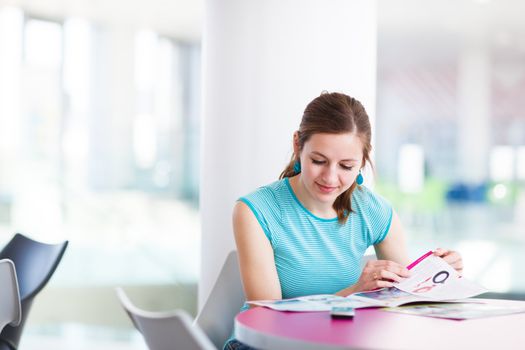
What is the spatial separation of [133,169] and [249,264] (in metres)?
3.83

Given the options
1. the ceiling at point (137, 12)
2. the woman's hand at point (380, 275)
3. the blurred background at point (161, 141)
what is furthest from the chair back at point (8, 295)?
the ceiling at point (137, 12)

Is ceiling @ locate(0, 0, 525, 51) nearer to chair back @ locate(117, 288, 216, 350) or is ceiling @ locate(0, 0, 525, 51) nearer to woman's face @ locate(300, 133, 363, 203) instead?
woman's face @ locate(300, 133, 363, 203)

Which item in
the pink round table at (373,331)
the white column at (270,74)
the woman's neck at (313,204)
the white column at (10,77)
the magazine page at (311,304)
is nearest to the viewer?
the pink round table at (373,331)

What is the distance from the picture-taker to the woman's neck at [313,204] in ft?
8.66

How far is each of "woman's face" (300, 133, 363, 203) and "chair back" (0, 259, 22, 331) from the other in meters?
0.96

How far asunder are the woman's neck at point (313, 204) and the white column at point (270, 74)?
0.74m

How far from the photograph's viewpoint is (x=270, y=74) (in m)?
3.45

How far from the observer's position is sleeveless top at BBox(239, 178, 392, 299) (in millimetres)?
2572

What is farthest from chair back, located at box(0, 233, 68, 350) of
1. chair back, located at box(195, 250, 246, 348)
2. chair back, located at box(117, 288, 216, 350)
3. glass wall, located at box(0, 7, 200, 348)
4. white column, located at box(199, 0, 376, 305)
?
glass wall, located at box(0, 7, 200, 348)

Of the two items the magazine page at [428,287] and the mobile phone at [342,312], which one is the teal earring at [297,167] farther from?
the mobile phone at [342,312]

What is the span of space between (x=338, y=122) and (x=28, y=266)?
1350 millimetres

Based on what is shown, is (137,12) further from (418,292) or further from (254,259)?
(418,292)

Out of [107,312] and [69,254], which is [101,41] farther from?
[107,312]

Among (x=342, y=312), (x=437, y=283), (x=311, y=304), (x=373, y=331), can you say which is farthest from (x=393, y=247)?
(x=373, y=331)
